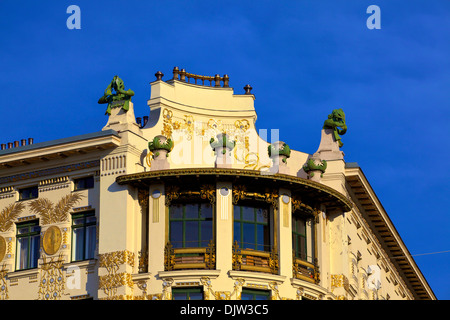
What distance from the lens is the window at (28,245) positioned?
5400 cm

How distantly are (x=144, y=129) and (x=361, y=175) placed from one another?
1091 centimetres

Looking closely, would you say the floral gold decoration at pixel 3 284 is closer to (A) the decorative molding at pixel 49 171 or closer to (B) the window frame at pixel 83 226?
(B) the window frame at pixel 83 226

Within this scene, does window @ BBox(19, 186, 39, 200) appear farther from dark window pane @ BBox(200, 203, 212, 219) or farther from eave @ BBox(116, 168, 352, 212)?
dark window pane @ BBox(200, 203, 212, 219)

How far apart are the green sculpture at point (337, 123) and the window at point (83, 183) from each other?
11717mm

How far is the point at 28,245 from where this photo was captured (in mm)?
54250

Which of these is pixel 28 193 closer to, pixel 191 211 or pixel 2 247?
pixel 2 247

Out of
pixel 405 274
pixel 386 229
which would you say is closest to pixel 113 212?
pixel 386 229

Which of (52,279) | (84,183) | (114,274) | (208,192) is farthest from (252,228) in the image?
(52,279)

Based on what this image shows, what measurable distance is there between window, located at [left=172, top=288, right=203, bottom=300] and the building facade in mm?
50

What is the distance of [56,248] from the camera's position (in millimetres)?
53031

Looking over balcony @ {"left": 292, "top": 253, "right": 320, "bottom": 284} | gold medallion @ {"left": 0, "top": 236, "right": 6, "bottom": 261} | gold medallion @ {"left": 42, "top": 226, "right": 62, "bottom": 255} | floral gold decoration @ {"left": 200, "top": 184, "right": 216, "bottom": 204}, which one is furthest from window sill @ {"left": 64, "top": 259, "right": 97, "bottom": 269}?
balcony @ {"left": 292, "top": 253, "right": 320, "bottom": 284}

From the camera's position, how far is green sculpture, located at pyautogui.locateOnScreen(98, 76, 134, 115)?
5381 centimetres

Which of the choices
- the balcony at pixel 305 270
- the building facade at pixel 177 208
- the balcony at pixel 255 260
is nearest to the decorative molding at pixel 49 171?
the building facade at pixel 177 208
